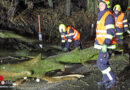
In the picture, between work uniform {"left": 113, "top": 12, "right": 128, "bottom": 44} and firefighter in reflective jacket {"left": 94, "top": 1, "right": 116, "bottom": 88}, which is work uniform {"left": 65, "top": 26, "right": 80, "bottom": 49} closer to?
work uniform {"left": 113, "top": 12, "right": 128, "bottom": 44}

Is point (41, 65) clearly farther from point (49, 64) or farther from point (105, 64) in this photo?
point (105, 64)

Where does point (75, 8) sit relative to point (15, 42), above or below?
above

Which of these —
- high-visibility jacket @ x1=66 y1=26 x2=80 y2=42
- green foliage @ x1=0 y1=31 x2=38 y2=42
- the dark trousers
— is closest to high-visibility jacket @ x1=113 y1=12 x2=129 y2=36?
high-visibility jacket @ x1=66 y1=26 x2=80 y2=42

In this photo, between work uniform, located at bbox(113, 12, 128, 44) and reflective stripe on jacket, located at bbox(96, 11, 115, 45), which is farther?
work uniform, located at bbox(113, 12, 128, 44)

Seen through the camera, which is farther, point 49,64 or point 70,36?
point 70,36

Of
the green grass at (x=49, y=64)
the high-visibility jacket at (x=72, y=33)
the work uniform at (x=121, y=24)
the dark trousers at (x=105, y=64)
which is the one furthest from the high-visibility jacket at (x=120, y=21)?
the dark trousers at (x=105, y=64)

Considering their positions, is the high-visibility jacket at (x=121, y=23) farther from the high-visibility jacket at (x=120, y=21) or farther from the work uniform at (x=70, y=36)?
the work uniform at (x=70, y=36)

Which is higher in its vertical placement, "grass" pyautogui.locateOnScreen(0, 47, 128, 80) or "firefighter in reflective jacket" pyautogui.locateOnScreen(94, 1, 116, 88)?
"firefighter in reflective jacket" pyautogui.locateOnScreen(94, 1, 116, 88)

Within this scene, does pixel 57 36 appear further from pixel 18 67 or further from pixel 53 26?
pixel 18 67

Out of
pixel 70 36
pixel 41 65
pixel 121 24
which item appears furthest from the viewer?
pixel 121 24

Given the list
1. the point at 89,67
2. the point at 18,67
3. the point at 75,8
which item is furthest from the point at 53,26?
the point at 18,67

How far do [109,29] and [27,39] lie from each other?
13.1 ft

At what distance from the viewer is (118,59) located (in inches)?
183

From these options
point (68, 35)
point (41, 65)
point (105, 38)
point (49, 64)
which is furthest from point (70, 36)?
point (105, 38)
